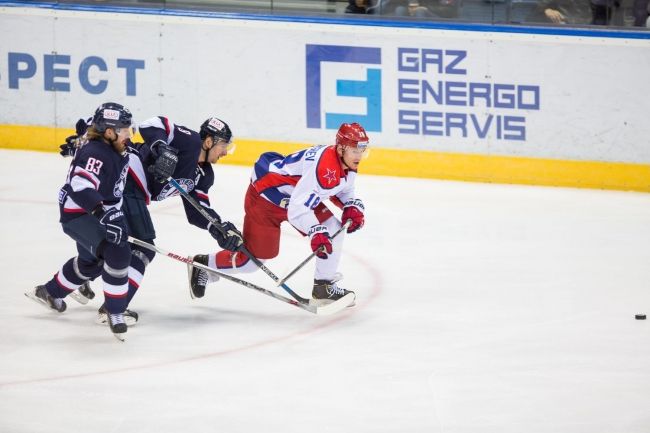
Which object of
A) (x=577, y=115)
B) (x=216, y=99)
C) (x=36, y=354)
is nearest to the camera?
(x=36, y=354)

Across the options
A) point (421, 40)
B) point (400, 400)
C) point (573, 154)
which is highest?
point (421, 40)

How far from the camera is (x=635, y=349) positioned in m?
5.05

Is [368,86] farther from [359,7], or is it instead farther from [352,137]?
[352,137]

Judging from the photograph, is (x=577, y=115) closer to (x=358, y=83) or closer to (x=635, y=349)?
(x=358, y=83)

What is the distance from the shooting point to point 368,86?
8633 millimetres

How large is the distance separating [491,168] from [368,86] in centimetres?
108

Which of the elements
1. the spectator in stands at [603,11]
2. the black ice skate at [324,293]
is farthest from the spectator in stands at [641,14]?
the black ice skate at [324,293]

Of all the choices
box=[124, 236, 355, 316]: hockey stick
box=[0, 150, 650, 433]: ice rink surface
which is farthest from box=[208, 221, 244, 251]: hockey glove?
box=[0, 150, 650, 433]: ice rink surface

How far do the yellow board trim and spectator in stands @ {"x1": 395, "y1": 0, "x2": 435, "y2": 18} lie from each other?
0.99 metres

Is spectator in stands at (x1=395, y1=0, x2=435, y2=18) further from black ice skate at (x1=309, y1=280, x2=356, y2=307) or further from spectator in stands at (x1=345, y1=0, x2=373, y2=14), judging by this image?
black ice skate at (x1=309, y1=280, x2=356, y2=307)

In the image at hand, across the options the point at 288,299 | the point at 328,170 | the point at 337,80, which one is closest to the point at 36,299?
the point at 288,299

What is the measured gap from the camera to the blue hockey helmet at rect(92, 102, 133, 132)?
4895 mm

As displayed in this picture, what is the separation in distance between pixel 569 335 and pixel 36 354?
233 cm

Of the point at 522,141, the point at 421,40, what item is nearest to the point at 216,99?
the point at 421,40
